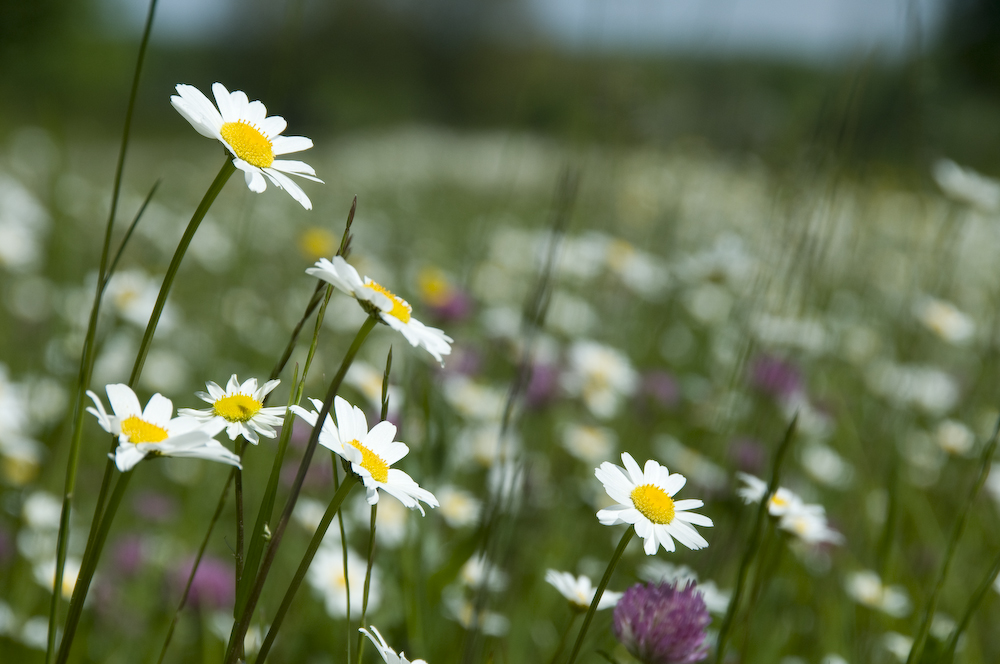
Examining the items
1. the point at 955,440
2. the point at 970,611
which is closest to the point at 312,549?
the point at 970,611

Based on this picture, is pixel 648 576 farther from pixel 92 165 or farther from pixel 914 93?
pixel 92 165

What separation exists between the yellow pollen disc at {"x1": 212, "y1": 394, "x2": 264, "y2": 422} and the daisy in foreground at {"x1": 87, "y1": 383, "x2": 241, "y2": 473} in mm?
15

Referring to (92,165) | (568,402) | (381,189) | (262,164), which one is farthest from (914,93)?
(92,165)

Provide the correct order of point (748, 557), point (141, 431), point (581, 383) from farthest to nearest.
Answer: point (581, 383), point (748, 557), point (141, 431)

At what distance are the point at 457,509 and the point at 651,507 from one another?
496mm

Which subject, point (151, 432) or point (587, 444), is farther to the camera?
point (587, 444)

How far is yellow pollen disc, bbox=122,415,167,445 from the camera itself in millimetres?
292

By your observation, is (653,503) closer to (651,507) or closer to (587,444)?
(651,507)

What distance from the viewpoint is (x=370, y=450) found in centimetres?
34

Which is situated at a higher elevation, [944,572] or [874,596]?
[944,572]

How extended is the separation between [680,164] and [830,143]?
1473 mm

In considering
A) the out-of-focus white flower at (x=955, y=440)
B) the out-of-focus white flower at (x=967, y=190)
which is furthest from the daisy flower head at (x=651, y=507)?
the out-of-focus white flower at (x=967, y=190)

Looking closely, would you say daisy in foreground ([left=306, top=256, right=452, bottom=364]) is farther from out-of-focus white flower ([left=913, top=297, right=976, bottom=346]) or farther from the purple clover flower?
out-of-focus white flower ([left=913, top=297, right=976, bottom=346])

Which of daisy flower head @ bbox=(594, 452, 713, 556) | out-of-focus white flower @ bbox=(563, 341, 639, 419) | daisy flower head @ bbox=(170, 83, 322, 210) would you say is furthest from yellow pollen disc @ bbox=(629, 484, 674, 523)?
out-of-focus white flower @ bbox=(563, 341, 639, 419)
